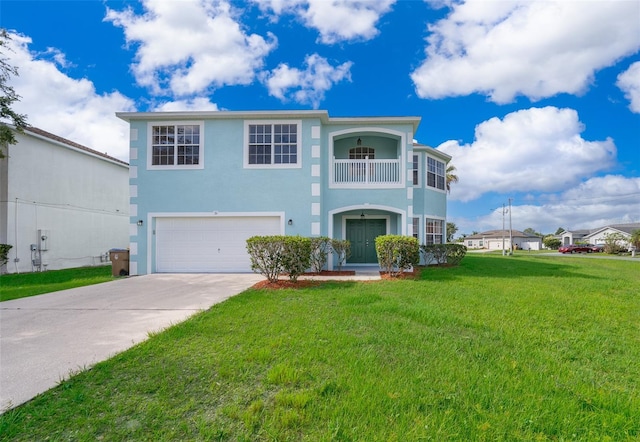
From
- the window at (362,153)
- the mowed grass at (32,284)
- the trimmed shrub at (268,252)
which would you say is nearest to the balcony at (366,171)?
the window at (362,153)

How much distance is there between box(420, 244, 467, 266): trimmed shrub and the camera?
47.2ft

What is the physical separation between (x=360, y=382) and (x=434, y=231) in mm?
13466

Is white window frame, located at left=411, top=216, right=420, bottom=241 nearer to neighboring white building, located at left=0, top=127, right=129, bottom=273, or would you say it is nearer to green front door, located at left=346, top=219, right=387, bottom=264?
green front door, located at left=346, top=219, right=387, bottom=264

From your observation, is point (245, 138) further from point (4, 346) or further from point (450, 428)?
point (450, 428)

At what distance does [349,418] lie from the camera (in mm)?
2758

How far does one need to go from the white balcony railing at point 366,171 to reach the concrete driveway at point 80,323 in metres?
5.87

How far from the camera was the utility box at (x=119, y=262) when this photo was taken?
12.2 metres

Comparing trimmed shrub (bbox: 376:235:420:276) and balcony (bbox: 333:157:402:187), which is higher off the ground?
balcony (bbox: 333:157:402:187)

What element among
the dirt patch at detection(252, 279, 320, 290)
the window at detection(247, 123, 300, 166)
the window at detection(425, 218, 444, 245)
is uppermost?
the window at detection(247, 123, 300, 166)

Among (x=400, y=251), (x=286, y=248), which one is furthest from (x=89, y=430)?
(x=400, y=251)

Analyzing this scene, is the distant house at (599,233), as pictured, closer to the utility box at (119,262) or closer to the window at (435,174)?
the window at (435,174)

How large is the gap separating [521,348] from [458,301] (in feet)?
9.08

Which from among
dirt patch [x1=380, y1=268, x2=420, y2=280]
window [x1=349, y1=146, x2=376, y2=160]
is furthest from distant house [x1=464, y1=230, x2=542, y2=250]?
dirt patch [x1=380, y1=268, x2=420, y2=280]

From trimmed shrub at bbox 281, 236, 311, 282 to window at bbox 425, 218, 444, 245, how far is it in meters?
8.05
